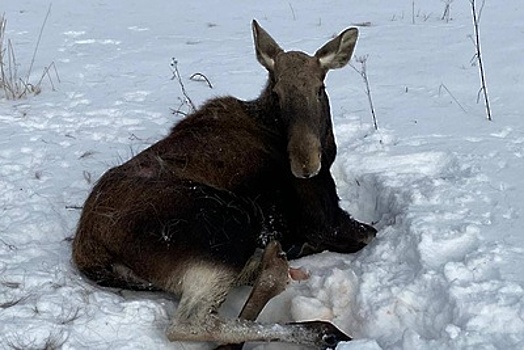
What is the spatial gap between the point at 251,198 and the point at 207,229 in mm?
512

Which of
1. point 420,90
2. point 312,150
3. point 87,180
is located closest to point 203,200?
point 312,150

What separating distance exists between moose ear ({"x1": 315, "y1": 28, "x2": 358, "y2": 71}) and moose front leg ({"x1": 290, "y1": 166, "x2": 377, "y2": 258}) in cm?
69

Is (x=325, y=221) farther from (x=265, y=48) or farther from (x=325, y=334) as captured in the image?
(x=265, y=48)

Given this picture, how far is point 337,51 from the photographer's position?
5281 mm

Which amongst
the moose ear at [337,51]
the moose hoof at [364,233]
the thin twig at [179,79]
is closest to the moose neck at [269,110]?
the moose ear at [337,51]

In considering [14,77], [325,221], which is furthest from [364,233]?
[14,77]

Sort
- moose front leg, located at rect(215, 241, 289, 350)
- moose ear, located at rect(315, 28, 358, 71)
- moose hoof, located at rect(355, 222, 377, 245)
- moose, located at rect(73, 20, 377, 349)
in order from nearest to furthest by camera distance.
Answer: moose, located at rect(73, 20, 377, 349) → moose front leg, located at rect(215, 241, 289, 350) → moose hoof, located at rect(355, 222, 377, 245) → moose ear, located at rect(315, 28, 358, 71)

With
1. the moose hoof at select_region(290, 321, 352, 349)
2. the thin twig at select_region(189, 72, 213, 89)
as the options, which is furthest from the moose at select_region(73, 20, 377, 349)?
the thin twig at select_region(189, 72, 213, 89)

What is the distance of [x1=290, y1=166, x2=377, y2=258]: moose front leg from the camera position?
5047 millimetres

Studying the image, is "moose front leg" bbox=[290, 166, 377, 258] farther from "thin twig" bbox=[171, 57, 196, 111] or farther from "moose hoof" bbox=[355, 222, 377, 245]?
"thin twig" bbox=[171, 57, 196, 111]

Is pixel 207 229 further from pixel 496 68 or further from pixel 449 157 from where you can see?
pixel 496 68

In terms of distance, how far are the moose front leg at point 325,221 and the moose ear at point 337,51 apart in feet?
2.25

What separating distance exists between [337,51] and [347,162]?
90 cm

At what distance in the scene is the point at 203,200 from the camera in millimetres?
4703
